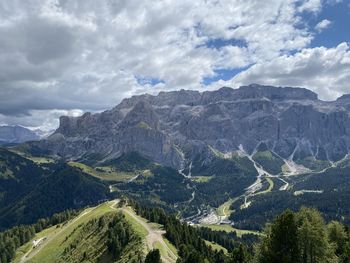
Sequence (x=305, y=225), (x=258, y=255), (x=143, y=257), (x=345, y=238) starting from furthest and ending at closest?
(x=143, y=257) → (x=345, y=238) → (x=258, y=255) → (x=305, y=225)

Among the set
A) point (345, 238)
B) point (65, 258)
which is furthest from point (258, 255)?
point (65, 258)

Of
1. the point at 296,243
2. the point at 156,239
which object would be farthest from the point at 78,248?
the point at 296,243

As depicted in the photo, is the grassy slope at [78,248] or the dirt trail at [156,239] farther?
the grassy slope at [78,248]

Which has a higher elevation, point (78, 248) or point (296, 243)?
point (296, 243)

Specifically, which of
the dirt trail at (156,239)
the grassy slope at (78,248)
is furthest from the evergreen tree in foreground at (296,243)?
the grassy slope at (78,248)

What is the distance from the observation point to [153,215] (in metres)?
176

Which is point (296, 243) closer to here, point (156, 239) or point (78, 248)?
point (156, 239)

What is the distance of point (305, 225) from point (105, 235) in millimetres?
94761

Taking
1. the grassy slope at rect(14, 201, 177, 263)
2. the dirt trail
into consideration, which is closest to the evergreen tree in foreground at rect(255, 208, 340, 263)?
the dirt trail

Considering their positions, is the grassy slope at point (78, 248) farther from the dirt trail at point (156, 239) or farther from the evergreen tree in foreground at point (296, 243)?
the evergreen tree in foreground at point (296, 243)

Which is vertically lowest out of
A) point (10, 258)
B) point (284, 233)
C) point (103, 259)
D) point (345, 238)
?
point (10, 258)

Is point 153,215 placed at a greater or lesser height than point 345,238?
lesser

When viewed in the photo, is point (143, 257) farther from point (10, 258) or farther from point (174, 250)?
point (10, 258)

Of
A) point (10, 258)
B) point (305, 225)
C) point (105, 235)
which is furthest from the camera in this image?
point (10, 258)
